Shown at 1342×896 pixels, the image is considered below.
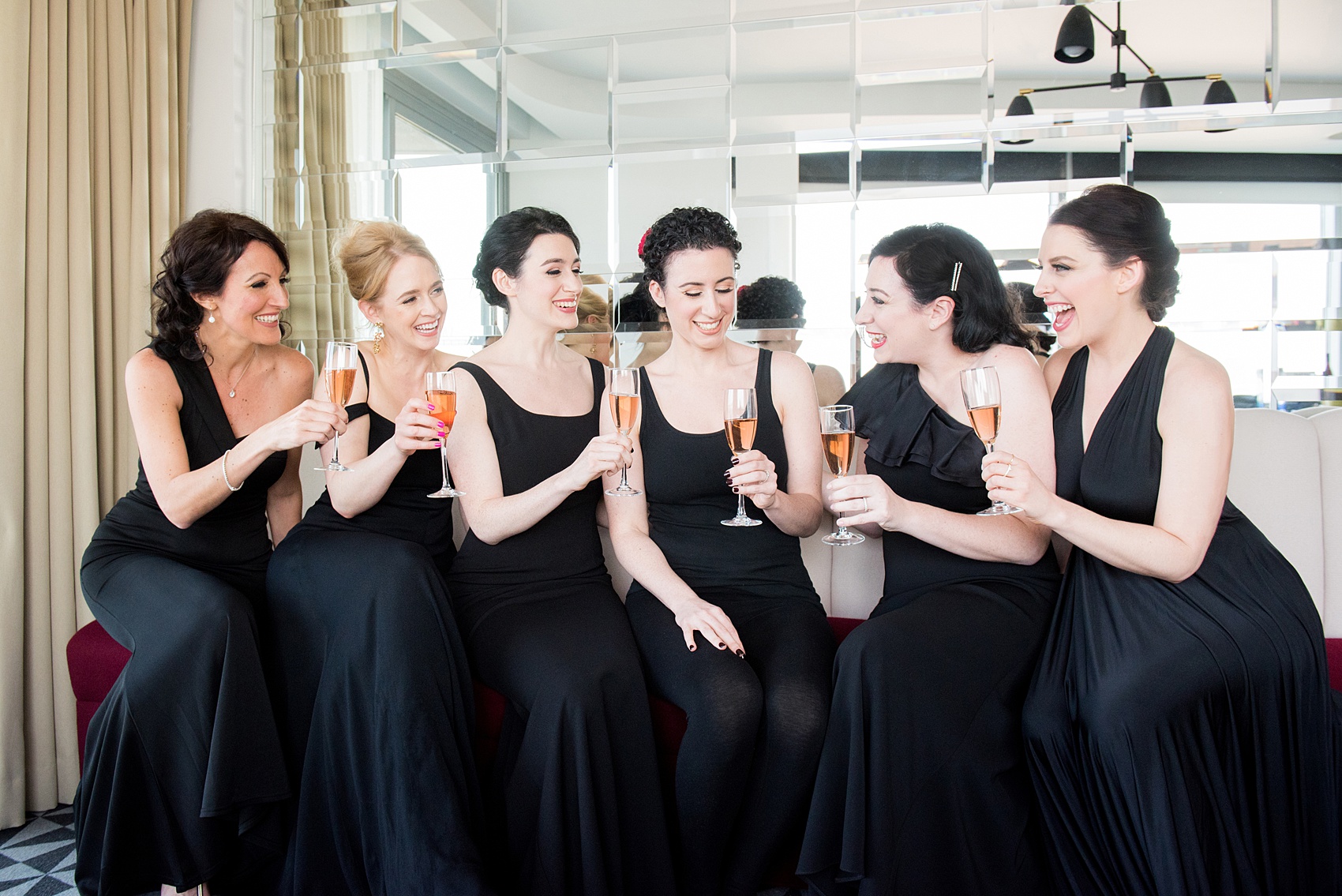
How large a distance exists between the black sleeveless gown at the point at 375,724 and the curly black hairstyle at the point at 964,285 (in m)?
1.31

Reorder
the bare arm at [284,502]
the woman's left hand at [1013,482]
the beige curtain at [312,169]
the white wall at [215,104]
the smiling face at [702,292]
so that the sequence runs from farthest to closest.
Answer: the beige curtain at [312,169] → the white wall at [215,104] → the bare arm at [284,502] → the smiling face at [702,292] → the woman's left hand at [1013,482]

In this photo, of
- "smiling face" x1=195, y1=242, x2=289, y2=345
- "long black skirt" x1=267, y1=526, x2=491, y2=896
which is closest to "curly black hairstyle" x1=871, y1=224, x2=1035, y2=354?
"long black skirt" x1=267, y1=526, x2=491, y2=896

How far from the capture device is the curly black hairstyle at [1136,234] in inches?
78.3

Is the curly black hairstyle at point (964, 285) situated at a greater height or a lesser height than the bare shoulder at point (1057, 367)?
greater

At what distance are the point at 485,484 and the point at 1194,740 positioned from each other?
157 cm

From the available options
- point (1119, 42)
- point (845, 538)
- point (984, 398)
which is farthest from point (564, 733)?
point (1119, 42)

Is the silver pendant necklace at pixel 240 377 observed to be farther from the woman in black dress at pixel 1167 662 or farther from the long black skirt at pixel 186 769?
the woman in black dress at pixel 1167 662

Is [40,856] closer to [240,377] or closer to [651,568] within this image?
[240,377]

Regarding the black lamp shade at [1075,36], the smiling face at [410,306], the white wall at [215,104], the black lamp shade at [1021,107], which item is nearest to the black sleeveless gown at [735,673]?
the smiling face at [410,306]

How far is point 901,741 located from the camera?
176 centimetres

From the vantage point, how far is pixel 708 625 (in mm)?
1979

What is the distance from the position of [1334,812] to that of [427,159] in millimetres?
3202

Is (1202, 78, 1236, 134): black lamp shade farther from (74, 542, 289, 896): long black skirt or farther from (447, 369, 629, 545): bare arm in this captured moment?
(74, 542, 289, 896): long black skirt

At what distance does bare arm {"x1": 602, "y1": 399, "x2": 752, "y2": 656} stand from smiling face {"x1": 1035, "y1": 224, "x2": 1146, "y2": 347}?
3.16 feet
